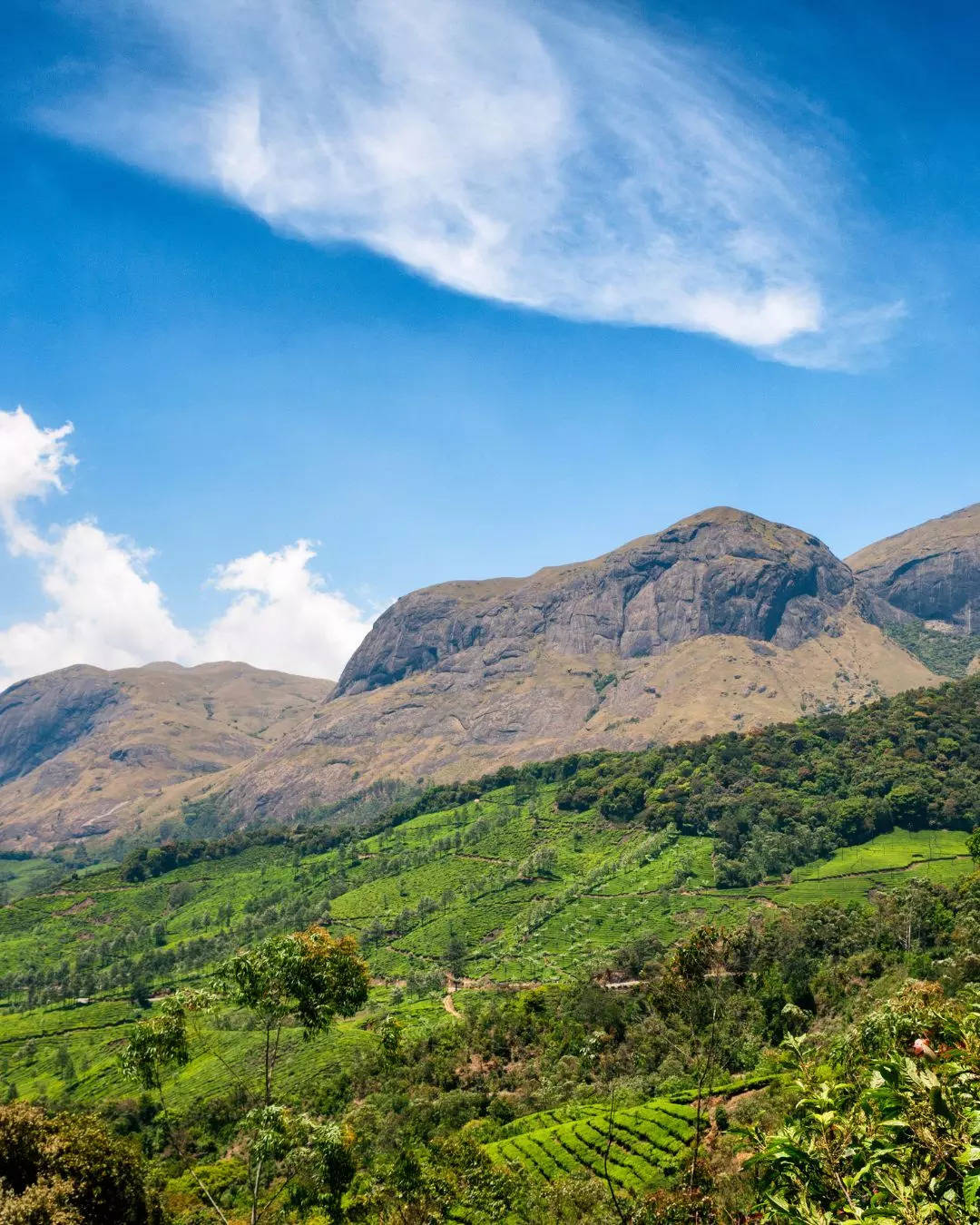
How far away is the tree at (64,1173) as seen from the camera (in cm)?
1627

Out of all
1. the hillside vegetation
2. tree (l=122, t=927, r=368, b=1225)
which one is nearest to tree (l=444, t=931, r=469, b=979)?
the hillside vegetation

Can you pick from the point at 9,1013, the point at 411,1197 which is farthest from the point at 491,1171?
the point at 9,1013

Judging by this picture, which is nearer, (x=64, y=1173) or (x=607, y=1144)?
(x=64, y=1173)

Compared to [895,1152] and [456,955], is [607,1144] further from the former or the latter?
[456,955]

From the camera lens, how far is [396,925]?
113 metres

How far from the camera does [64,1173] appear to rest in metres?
17.9

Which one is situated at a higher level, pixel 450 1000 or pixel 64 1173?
pixel 64 1173

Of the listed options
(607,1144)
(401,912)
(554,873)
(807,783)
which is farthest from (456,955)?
(807,783)

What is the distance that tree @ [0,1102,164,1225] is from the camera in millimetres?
16266

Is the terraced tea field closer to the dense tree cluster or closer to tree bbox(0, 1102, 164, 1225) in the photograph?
tree bbox(0, 1102, 164, 1225)

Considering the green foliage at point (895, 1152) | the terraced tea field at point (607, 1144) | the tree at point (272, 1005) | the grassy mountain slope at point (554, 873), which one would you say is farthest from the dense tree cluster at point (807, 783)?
the green foliage at point (895, 1152)

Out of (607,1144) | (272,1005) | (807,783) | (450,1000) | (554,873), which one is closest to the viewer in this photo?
(272,1005)

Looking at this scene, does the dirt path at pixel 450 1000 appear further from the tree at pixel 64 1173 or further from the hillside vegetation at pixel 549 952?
the tree at pixel 64 1173

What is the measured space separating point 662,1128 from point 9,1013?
101452 millimetres
